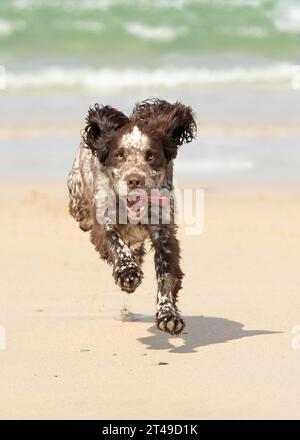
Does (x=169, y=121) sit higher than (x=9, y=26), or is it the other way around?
(x=9, y=26)

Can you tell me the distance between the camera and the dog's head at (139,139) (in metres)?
7.59

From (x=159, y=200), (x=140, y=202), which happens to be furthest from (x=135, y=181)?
(x=159, y=200)

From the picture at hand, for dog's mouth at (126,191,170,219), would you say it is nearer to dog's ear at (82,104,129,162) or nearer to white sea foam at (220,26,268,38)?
dog's ear at (82,104,129,162)

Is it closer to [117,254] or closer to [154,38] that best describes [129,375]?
→ [117,254]

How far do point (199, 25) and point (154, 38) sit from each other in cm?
152

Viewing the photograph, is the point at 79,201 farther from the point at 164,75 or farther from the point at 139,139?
the point at 164,75

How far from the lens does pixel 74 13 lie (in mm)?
34375

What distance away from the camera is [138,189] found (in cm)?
747

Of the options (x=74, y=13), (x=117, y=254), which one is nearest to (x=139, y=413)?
(x=117, y=254)

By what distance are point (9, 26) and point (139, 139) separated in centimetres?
2608

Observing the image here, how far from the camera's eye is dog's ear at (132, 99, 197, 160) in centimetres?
804

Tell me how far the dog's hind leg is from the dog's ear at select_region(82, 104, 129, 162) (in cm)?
102

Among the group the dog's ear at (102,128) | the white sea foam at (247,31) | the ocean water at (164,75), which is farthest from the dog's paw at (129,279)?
the white sea foam at (247,31)

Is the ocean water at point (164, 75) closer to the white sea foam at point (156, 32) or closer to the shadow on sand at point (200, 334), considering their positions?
the white sea foam at point (156, 32)
